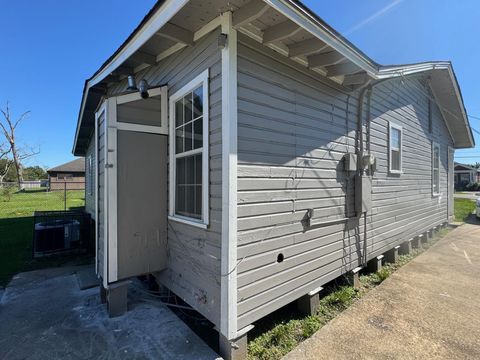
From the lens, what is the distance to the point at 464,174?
39.9 m

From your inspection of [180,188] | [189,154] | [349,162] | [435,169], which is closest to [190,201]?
[180,188]

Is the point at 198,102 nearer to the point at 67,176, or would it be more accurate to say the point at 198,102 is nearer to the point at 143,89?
the point at 143,89

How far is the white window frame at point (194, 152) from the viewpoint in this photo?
103 inches

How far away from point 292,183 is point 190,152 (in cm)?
127

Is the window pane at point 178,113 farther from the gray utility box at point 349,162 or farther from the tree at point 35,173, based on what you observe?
the tree at point 35,173

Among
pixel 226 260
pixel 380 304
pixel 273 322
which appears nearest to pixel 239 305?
pixel 226 260

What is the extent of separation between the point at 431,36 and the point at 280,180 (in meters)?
6.61

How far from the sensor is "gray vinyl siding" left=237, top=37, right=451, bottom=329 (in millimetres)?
2551

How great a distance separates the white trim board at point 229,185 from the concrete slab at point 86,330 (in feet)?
1.50

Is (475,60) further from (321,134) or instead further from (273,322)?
(273,322)

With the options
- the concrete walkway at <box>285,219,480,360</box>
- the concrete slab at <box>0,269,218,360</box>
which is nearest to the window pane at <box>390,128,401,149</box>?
the concrete walkway at <box>285,219,480,360</box>

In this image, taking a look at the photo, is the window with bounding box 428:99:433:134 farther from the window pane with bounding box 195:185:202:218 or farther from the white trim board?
the window pane with bounding box 195:185:202:218

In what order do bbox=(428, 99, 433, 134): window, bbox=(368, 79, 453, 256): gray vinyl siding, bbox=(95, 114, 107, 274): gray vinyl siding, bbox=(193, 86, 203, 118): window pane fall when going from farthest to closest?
bbox=(428, 99, 433, 134): window → bbox=(368, 79, 453, 256): gray vinyl siding → bbox=(95, 114, 107, 274): gray vinyl siding → bbox=(193, 86, 203, 118): window pane

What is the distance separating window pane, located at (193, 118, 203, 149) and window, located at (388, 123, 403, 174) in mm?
4260
